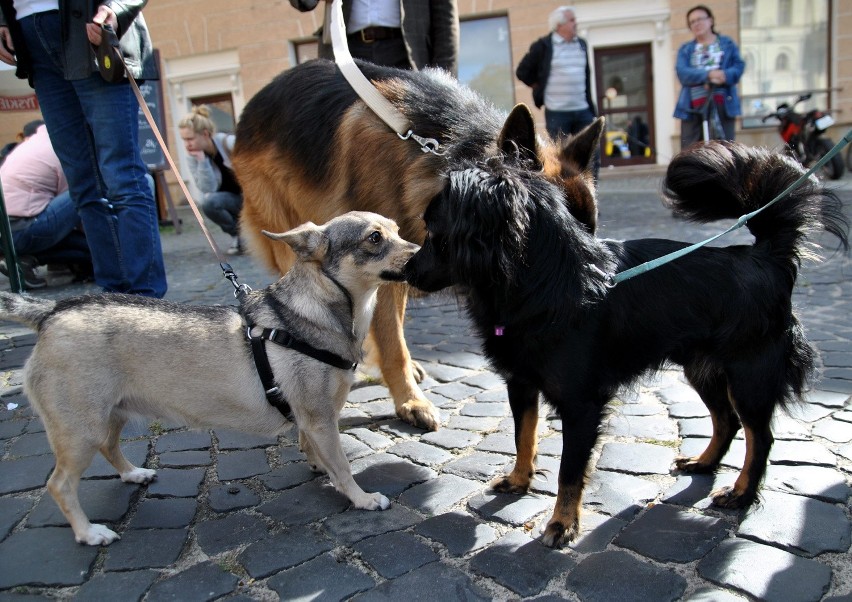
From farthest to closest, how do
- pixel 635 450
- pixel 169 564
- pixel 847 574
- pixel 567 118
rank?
pixel 567 118 < pixel 635 450 < pixel 169 564 < pixel 847 574

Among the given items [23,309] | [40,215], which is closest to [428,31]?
[23,309]

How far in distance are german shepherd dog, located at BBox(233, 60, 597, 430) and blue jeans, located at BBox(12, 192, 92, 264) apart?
4627 mm

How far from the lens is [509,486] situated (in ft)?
9.64

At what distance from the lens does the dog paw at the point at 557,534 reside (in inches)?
99.5

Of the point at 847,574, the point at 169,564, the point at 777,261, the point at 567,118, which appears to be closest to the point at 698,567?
the point at 847,574

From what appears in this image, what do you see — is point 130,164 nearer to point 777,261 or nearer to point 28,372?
point 28,372

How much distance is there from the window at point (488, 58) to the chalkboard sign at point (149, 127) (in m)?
7.46

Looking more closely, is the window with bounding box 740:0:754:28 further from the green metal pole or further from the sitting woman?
the green metal pole

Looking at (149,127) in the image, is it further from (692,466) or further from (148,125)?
(692,466)

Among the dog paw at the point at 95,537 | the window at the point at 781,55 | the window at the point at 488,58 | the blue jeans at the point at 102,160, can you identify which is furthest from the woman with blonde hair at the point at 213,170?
the window at the point at 781,55

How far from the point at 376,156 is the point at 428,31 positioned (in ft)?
5.41

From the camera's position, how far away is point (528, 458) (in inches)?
116

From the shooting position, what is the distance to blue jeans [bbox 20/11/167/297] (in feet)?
14.1

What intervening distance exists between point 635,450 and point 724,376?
1.97 ft
